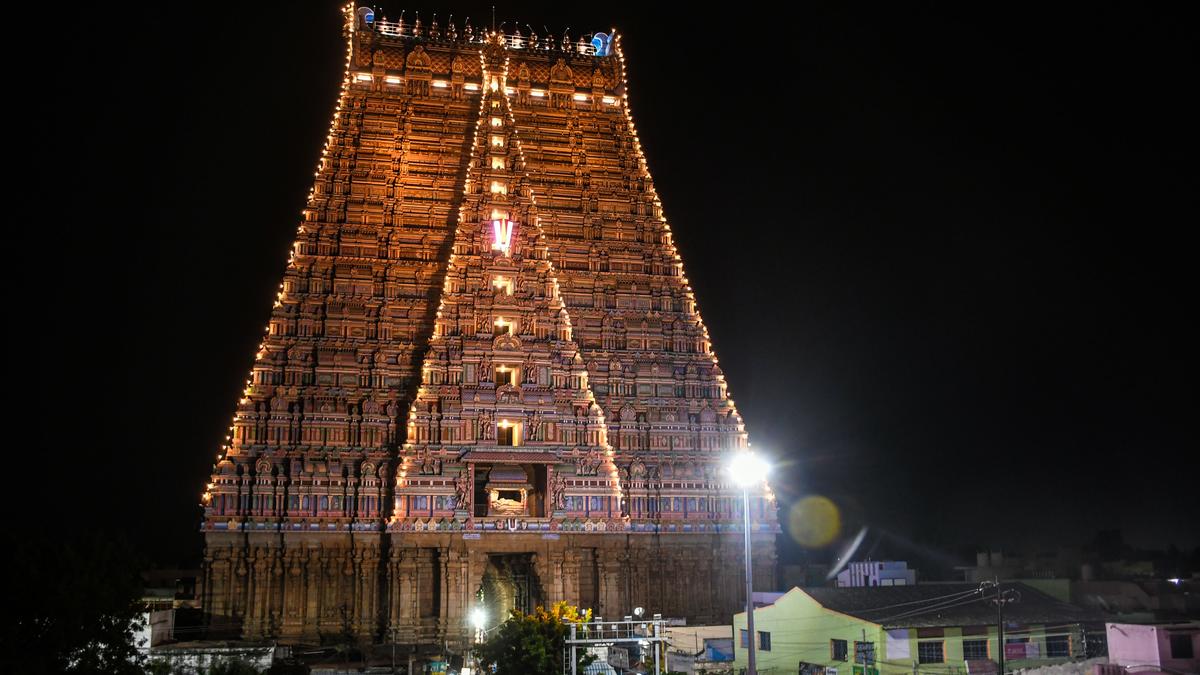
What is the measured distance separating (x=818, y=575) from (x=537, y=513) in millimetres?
35589

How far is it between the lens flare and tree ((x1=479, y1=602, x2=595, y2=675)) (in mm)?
64666

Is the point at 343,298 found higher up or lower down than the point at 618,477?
higher up

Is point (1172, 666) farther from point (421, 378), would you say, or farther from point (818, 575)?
point (818, 575)

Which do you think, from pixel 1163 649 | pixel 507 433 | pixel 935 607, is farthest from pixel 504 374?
pixel 1163 649

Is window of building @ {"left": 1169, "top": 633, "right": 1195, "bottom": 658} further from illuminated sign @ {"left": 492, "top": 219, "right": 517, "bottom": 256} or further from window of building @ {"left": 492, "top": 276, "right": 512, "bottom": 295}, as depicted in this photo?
illuminated sign @ {"left": 492, "top": 219, "right": 517, "bottom": 256}

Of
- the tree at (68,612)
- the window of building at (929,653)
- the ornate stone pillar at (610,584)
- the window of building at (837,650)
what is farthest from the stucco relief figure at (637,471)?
the tree at (68,612)

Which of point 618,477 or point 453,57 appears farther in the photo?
point 453,57

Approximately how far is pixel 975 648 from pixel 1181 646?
631 centimetres

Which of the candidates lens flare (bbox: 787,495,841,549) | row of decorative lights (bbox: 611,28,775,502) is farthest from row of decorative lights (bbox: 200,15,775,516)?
lens flare (bbox: 787,495,841,549)

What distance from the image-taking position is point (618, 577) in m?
55.0

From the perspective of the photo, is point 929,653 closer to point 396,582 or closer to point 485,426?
point 485,426

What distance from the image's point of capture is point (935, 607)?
1644 inches

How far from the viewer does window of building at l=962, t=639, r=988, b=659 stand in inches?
1535

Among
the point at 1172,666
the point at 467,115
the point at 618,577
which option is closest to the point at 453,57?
the point at 467,115
